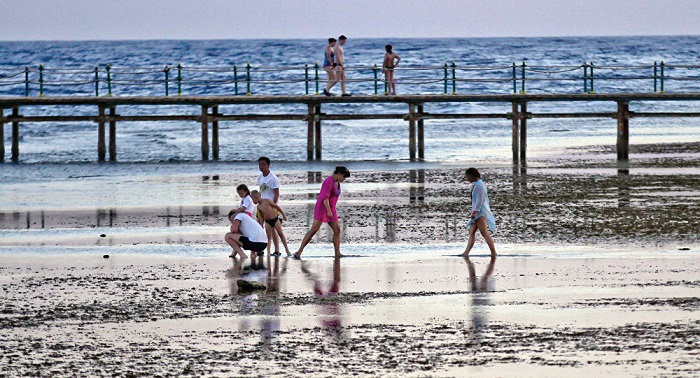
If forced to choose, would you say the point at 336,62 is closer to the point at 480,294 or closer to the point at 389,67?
the point at 389,67

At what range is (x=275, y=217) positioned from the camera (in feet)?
52.4

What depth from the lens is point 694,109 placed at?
67.7 metres

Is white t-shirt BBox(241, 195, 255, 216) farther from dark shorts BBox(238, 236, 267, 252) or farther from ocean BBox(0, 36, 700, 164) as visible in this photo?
ocean BBox(0, 36, 700, 164)

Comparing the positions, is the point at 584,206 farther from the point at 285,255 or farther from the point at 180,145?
the point at 180,145

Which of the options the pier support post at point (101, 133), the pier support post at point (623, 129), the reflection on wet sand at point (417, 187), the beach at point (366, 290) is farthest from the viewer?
the pier support post at point (101, 133)

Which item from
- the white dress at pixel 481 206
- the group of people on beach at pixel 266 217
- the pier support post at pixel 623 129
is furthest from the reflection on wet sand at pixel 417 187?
the group of people on beach at pixel 266 217

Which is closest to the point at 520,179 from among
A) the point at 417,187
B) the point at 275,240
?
the point at 417,187

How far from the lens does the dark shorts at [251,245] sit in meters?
15.4

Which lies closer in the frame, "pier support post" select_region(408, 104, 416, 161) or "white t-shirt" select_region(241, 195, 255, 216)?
"white t-shirt" select_region(241, 195, 255, 216)

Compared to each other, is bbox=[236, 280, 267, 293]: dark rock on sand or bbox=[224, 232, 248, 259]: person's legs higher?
bbox=[224, 232, 248, 259]: person's legs

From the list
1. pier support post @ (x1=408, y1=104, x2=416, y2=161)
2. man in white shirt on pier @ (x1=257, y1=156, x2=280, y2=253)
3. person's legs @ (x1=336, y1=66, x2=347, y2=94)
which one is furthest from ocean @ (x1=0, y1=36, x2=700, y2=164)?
man in white shirt on pier @ (x1=257, y1=156, x2=280, y2=253)

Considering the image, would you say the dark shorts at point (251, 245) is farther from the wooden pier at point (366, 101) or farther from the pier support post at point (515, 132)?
the pier support post at point (515, 132)

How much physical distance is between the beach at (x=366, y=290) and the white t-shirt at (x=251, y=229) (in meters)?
0.30

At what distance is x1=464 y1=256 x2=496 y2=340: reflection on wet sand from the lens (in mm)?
11234
